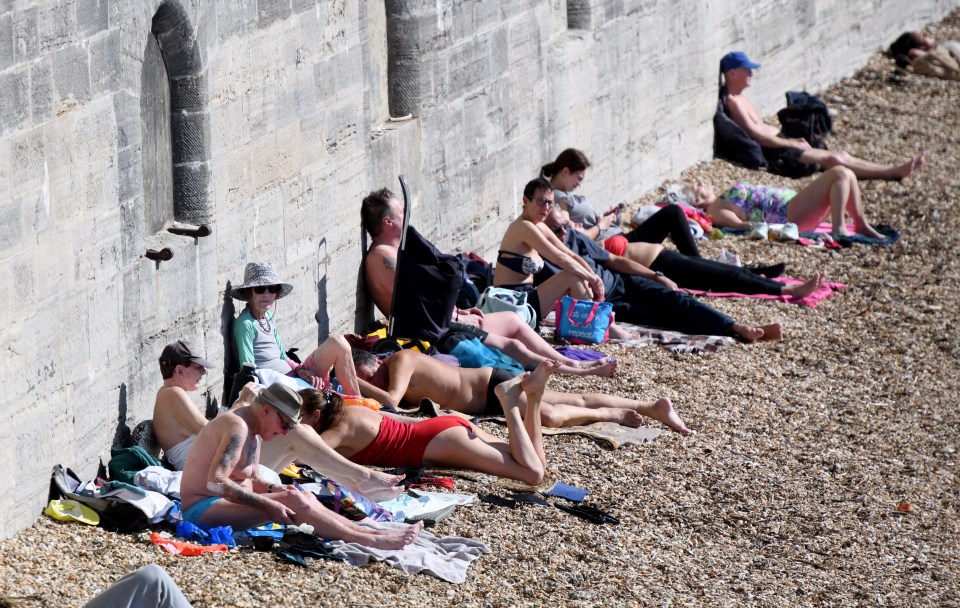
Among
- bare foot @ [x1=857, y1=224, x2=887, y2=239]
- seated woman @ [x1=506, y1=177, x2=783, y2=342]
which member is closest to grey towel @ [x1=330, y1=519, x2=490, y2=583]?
seated woman @ [x1=506, y1=177, x2=783, y2=342]

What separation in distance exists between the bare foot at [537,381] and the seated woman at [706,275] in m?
3.50

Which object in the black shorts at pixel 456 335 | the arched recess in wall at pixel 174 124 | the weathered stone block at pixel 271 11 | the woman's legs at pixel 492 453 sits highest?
the weathered stone block at pixel 271 11

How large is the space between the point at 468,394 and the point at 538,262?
1934 millimetres

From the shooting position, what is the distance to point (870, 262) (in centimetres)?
1238

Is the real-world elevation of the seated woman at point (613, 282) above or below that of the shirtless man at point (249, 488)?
below

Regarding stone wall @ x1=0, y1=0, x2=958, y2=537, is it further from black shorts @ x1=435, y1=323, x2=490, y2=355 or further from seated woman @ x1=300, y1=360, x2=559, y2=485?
seated woman @ x1=300, y1=360, x2=559, y2=485

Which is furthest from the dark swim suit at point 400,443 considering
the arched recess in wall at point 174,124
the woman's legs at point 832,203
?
the woman's legs at point 832,203

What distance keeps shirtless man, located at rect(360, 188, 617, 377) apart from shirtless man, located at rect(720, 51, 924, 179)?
237 inches

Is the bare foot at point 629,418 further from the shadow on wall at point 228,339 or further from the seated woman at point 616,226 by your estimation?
the seated woman at point 616,226

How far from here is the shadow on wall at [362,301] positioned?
31.2 feet

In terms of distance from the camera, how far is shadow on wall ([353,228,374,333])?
31.2ft

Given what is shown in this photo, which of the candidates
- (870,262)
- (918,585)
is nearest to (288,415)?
(918,585)

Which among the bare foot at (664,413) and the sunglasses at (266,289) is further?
the bare foot at (664,413)

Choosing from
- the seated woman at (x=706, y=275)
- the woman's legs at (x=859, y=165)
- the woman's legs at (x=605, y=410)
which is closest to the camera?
the woman's legs at (x=605, y=410)
